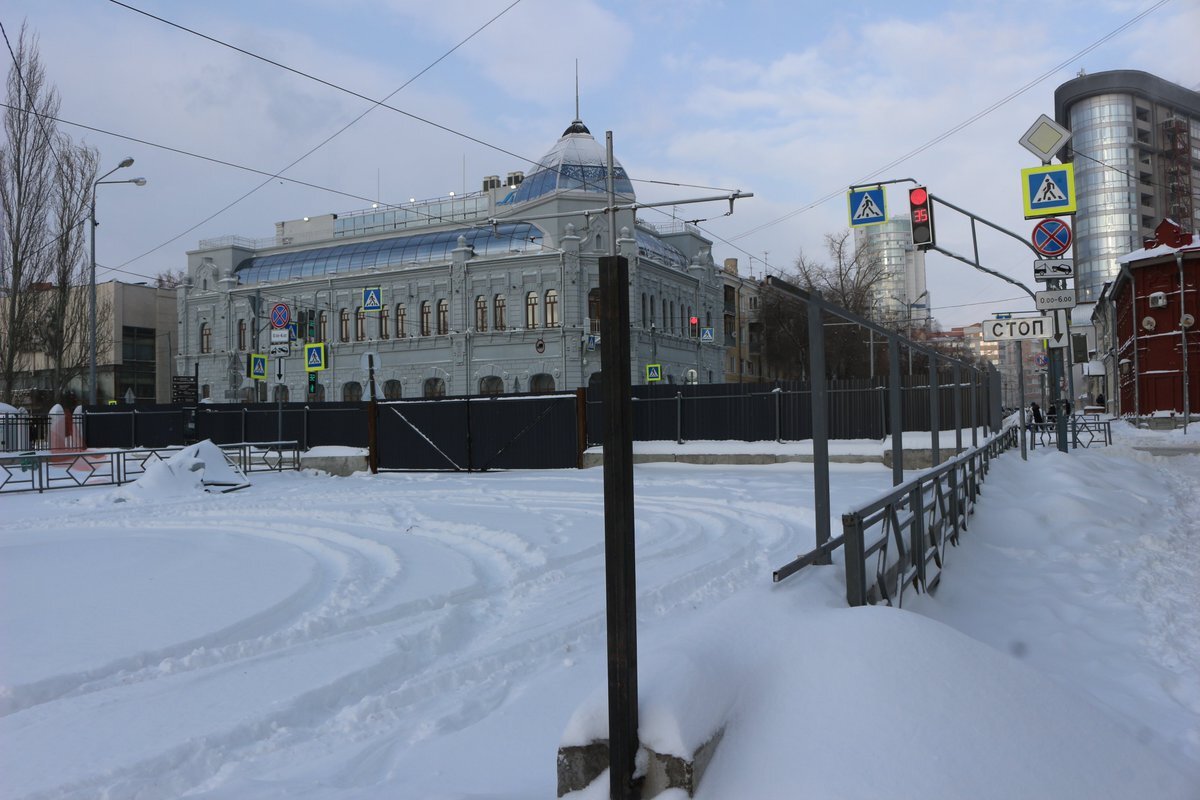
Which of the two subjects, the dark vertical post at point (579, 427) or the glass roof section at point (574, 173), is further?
the glass roof section at point (574, 173)

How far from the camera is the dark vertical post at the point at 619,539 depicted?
10.3 feet

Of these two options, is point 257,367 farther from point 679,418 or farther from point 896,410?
point 896,410

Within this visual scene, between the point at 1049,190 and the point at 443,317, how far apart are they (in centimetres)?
4022

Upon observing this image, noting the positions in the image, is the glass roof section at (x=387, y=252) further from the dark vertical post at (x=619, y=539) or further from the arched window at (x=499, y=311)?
the dark vertical post at (x=619, y=539)

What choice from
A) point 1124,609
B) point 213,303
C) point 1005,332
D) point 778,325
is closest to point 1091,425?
point 1005,332

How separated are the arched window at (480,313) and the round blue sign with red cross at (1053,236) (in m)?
37.3

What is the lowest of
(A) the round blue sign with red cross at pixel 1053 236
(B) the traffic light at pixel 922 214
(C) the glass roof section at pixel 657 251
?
(A) the round blue sign with red cross at pixel 1053 236

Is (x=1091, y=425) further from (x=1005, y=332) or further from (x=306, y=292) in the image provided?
(x=306, y=292)

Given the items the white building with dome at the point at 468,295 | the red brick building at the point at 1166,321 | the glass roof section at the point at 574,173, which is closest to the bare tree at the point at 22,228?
the white building with dome at the point at 468,295

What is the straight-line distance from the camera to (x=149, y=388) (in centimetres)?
7112

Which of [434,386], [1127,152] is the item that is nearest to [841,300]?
[434,386]

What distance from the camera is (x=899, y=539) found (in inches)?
245

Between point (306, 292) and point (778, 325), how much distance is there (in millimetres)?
35192

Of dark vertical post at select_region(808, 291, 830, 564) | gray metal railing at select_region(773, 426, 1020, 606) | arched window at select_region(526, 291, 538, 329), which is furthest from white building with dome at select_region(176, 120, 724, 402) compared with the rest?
Answer: dark vertical post at select_region(808, 291, 830, 564)
